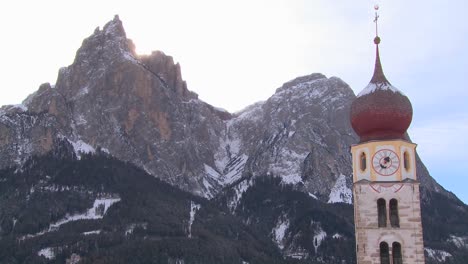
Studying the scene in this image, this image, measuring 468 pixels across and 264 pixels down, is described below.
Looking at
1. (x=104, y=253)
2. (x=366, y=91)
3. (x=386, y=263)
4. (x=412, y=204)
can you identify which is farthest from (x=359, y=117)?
(x=104, y=253)

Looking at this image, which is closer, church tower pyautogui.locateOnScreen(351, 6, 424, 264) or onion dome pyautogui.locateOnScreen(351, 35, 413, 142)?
church tower pyautogui.locateOnScreen(351, 6, 424, 264)

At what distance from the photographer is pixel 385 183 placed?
1609 inches

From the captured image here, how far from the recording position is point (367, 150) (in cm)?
4159

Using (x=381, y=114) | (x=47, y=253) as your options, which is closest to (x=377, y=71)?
(x=381, y=114)

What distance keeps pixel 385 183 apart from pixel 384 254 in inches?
152

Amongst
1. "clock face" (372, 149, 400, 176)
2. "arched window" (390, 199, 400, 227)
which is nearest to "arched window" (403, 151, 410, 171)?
"clock face" (372, 149, 400, 176)

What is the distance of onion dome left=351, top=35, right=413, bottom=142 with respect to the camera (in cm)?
4197

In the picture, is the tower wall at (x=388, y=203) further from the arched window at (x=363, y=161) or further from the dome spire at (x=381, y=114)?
the dome spire at (x=381, y=114)

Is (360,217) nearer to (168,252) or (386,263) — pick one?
(386,263)

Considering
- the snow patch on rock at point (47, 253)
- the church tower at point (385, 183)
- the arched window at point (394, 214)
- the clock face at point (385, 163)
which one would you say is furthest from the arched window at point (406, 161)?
the snow patch on rock at point (47, 253)

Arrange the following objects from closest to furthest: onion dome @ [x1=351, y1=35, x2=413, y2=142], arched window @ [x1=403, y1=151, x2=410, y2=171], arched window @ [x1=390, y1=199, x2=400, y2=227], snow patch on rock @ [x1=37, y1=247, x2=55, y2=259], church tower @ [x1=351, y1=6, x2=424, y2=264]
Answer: church tower @ [x1=351, y1=6, x2=424, y2=264] → arched window @ [x1=390, y1=199, x2=400, y2=227] → arched window @ [x1=403, y1=151, x2=410, y2=171] → onion dome @ [x1=351, y1=35, x2=413, y2=142] → snow patch on rock @ [x1=37, y1=247, x2=55, y2=259]

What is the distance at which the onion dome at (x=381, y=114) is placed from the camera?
4197 cm

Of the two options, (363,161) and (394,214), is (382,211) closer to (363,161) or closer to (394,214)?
(394,214)

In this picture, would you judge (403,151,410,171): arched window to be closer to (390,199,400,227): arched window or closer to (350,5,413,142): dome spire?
(350,5,413,142): dome spire
